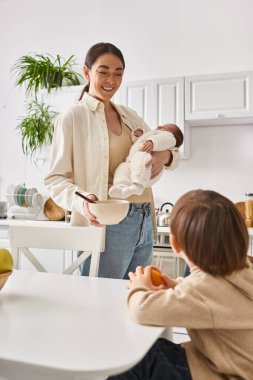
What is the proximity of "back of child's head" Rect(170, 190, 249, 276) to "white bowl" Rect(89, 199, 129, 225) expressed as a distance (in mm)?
306

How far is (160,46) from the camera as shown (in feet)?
12.2

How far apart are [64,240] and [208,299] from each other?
2.87 ft

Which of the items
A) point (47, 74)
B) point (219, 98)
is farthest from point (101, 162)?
point (47, 74)

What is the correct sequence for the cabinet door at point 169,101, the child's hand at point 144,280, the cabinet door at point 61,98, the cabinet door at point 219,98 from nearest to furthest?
1. the child's hand at point 144,280
2. the cabinet door at point 219,98
3. the cabinet door at point 169,101
4. the cabinet door at point 61,98

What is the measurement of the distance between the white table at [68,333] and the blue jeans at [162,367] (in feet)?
0.40

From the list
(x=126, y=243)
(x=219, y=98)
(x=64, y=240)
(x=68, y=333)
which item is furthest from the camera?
(x=219, y=98)

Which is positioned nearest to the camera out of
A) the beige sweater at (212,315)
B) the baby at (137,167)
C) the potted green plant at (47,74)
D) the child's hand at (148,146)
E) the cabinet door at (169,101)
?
the beige sweater at (212,315)

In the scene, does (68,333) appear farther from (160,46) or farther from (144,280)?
(160,46)

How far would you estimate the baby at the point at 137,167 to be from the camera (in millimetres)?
1514

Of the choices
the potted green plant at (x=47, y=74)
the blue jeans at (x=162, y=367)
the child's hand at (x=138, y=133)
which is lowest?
the blue jeans at (x=162, y=367)

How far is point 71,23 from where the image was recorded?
4.09 meters

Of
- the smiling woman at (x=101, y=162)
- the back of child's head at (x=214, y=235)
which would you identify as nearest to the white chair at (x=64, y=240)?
the smiling woman at (x=101, y=162)

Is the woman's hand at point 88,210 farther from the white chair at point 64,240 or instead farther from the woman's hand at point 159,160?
the woman's hand at point 159,160

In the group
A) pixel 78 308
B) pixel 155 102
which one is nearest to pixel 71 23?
pixel 155 102
